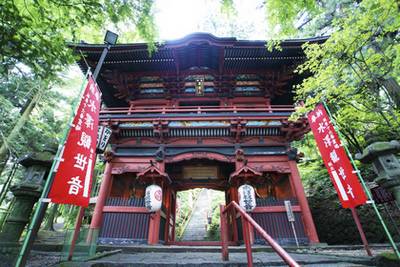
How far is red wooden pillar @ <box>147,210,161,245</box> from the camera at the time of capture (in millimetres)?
7023

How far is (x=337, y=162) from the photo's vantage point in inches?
206

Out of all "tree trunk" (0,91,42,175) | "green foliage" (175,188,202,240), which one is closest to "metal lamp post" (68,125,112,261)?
"tree trunk" (0,91,42,175)

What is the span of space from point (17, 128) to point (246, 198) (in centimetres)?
1273

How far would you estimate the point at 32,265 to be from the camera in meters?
3.73

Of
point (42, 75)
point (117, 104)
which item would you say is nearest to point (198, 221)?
point (117, 104)

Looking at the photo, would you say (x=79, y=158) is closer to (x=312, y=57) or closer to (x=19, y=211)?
(x=19, y=211)

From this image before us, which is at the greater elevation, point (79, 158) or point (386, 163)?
point (79, 158)

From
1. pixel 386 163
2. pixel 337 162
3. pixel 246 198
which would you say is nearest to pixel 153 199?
pixel 246 198

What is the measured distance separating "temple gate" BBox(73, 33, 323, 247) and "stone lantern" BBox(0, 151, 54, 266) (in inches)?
156

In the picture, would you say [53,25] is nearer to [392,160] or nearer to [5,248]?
[5,248]

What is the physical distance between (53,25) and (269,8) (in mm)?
4275

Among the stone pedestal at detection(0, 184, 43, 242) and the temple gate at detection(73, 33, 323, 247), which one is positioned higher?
the temple gate at detection(73, 33, 323, 247)

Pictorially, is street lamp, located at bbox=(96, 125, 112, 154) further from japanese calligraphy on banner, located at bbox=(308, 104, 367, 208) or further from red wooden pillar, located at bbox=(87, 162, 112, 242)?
japanese calligraphy on banner, located at bbox=(308, 104, 367, 208)

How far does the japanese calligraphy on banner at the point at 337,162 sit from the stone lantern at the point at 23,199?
6458 millimetres
